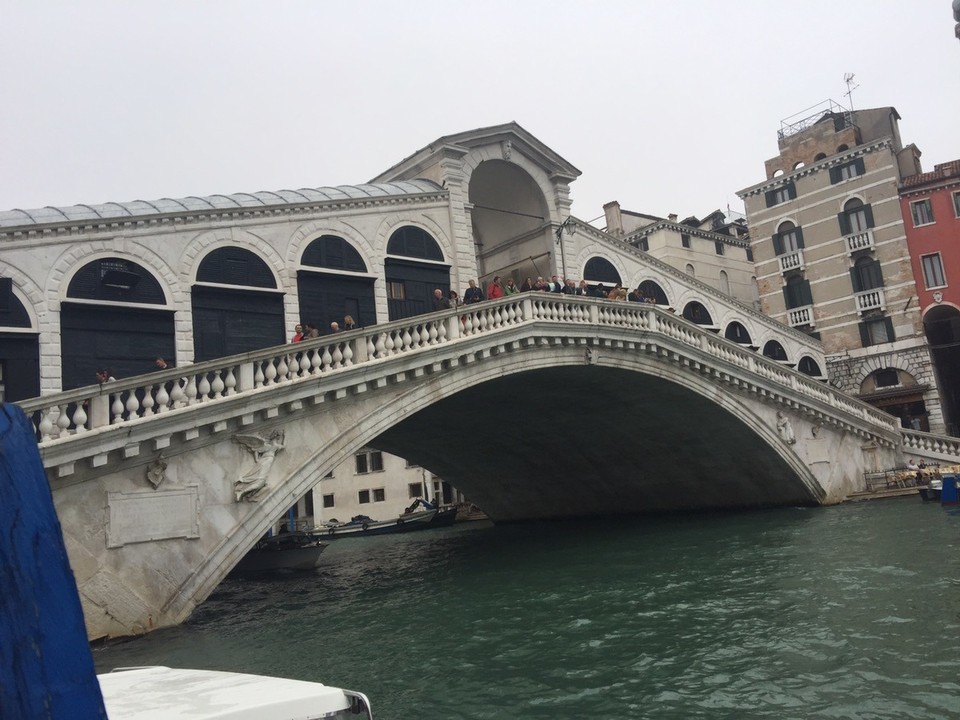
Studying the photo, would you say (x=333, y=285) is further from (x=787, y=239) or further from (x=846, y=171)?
(x=846, y=171)

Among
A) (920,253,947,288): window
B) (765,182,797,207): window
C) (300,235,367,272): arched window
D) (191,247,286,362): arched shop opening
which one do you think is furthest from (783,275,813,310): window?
(191,247,286,362): arched shop opening

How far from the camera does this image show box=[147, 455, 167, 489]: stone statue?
1130cm

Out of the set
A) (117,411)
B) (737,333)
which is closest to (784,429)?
(737,333)

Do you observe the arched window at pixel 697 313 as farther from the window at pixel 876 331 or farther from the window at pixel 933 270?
the window at pixel 933 270

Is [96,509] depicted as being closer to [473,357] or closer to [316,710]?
[473,357]

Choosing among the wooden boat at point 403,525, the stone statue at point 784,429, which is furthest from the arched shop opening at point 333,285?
the wooden boat at point 403,525

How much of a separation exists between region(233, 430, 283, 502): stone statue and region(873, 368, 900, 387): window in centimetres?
2587

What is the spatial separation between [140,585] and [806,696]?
880cm

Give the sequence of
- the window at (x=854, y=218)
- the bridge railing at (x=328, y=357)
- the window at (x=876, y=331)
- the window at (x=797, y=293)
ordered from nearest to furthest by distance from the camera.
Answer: the bridge railing at (x=328, y=357) → the window at (x=876, y=331) → the window at (x=854, y=218) → the window at (x=797, y=293)

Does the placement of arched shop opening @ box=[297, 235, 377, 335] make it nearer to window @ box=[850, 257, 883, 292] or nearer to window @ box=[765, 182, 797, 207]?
window @ box=[850, 257, 883, 292]

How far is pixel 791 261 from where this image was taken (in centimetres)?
3244

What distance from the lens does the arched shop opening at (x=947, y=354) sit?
1148 inches

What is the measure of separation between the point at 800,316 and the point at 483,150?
59.2ft

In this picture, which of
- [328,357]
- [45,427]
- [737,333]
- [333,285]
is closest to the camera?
[45,427]
